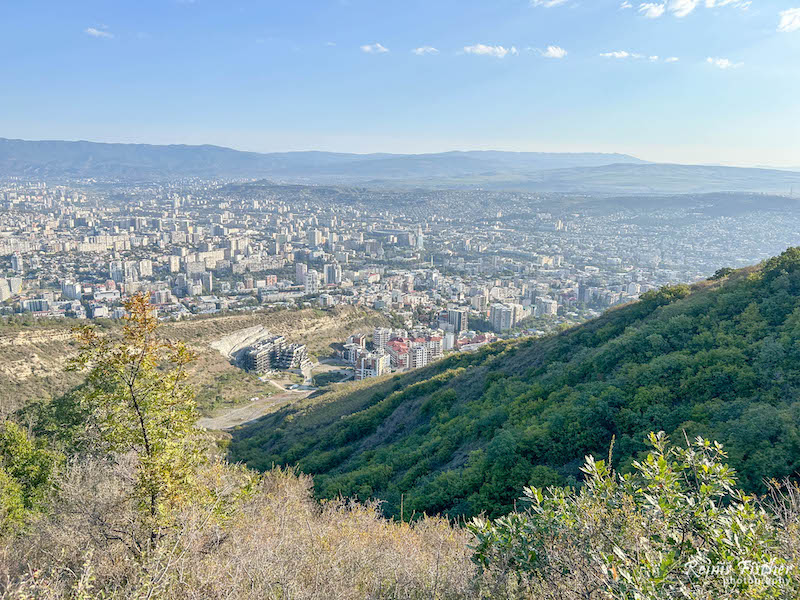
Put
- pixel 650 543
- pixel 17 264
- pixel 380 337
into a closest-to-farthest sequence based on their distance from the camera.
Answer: pixel 650 543 < pixel 380 337 < pixel 17 264

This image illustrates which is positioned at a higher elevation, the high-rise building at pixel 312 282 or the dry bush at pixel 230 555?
the dry bush at pixel 230 555

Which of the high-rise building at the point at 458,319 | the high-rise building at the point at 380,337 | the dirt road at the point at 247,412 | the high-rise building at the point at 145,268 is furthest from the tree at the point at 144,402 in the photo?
the high-rise building at the point at 145,268

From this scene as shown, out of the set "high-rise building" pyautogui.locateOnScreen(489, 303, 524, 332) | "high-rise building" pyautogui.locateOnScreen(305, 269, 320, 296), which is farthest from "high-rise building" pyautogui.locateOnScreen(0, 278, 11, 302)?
"high-rise building" pyautogui.locateOnScreen(489, 303, 524, 332)

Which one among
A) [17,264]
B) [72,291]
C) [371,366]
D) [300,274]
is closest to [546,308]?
[371,366]

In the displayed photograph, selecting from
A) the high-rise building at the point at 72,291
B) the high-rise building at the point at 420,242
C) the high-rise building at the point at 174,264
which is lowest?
the high-rise building at the point at 72,291

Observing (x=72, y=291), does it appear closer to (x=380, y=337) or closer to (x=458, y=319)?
(x=380, y=337)

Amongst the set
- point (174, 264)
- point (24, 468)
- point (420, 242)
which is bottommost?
point (174, 264)

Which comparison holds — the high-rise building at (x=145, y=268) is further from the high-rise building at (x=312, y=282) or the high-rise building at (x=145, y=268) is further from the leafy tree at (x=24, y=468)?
the leafy tree at (x=24, y=468)
